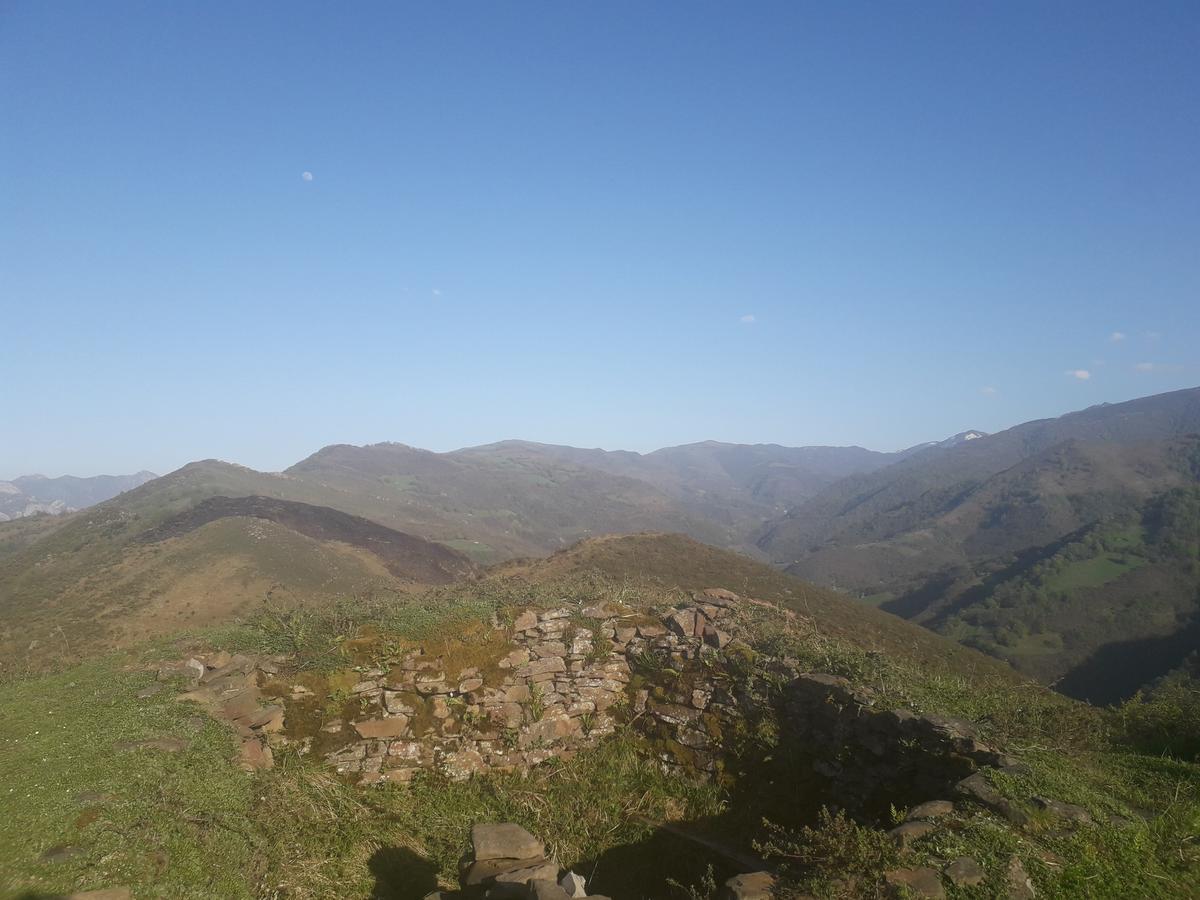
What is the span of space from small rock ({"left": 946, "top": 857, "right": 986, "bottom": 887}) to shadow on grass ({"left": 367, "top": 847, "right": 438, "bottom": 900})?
600 cm

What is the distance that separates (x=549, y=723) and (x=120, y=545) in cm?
4473

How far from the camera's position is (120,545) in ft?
135

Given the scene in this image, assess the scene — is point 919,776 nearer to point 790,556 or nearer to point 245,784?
point 245,784

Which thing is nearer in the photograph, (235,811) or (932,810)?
(932,810)

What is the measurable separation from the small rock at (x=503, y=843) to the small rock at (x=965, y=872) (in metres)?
4.49

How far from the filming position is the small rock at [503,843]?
683 centimetres

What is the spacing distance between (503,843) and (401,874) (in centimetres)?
181

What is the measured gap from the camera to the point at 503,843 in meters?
6.95

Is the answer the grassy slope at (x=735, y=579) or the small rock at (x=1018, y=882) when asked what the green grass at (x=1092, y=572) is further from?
the small rock at (x=1018, y=882)

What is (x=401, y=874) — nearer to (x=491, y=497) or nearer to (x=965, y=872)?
(x=965, y=872)

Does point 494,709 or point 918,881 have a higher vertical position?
point 918,881

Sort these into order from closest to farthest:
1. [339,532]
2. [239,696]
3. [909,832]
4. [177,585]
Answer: [909,832] → [239,696] → [177,585] → [339,532]

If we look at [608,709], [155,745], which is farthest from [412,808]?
[608,709]

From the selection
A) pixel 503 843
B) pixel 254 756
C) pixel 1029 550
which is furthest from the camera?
pixel 1029 550
